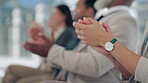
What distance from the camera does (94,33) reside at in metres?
0.90

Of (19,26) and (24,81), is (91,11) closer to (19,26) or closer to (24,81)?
(24,81)

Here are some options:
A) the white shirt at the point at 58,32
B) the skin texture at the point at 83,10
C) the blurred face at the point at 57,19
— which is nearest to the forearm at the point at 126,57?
the skin texture at the point at 83,10

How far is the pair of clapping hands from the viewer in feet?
2.94

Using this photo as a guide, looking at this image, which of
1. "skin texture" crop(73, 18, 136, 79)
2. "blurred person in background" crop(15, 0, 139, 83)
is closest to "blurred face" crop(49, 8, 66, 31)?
"blurred person in background" crop(15, 0, 139, 83)

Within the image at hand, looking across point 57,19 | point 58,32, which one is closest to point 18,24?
point 57,19

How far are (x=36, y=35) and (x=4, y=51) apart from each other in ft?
8.28

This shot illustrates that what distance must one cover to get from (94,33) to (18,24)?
10.7 ft

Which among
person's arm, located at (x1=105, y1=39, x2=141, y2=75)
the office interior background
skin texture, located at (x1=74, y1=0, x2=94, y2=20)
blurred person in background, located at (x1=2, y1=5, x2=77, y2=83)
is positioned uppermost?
person's arm, located at (x1=105, y1=39, x2=141, y2=75)

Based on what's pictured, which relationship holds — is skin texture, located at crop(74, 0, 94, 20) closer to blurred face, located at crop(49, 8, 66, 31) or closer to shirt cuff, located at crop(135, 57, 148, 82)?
blurred face, located at crop(49, 8, 66, 31)

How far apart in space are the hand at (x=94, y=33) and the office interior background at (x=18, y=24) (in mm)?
2776

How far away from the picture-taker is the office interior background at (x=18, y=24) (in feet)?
12.6

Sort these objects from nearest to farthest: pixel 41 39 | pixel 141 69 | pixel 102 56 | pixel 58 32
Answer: pixel 141 69
pixel 102 56
pixel 41 39
pixel 58 32

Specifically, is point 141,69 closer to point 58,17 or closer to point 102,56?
point 102,56

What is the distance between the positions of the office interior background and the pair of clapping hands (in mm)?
2768
